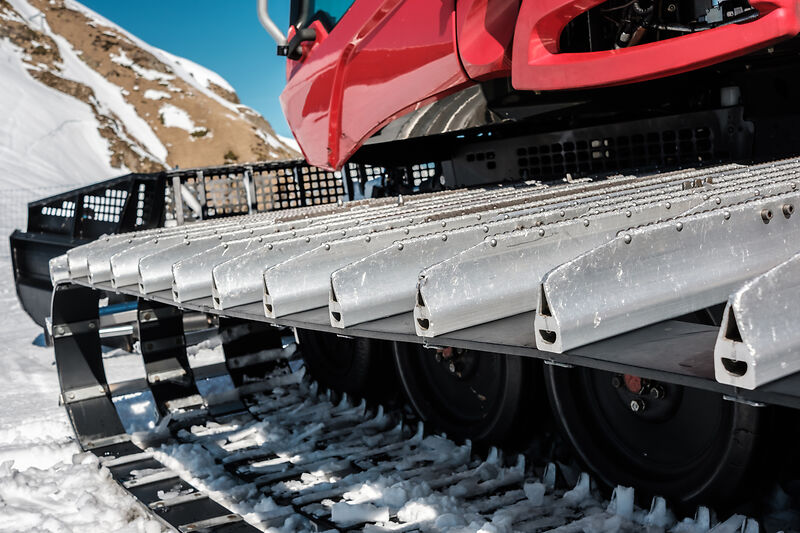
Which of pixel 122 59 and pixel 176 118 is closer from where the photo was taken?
pixel 176 118

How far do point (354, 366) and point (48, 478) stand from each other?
181 cm

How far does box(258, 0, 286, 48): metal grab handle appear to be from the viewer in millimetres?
5079

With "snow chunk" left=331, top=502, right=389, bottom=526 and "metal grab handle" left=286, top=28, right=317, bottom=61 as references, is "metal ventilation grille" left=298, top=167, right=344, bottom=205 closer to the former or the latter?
"metal grab handle" left=286, top=28, right=317, bottom=61

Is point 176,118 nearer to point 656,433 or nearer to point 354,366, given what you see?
point 354,366

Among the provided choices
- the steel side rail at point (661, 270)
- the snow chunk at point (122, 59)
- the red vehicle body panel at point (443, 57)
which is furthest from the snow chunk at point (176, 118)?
the steel side rail at point (661, 270)

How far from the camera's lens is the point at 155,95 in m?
55.7

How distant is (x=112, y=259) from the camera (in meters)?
3.44

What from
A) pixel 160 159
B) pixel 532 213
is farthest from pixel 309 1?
pixel 160 159

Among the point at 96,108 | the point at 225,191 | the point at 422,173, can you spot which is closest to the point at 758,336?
the point at 422,173

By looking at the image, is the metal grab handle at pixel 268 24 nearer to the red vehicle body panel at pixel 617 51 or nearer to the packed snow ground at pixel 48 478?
the red vehicle body panel at pixel 617 51

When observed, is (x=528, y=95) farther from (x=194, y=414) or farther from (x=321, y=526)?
(x=194, y=414)

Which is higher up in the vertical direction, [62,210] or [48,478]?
[62,210]

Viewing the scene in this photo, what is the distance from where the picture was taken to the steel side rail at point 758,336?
126 cm

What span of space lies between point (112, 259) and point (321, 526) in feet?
4.39
